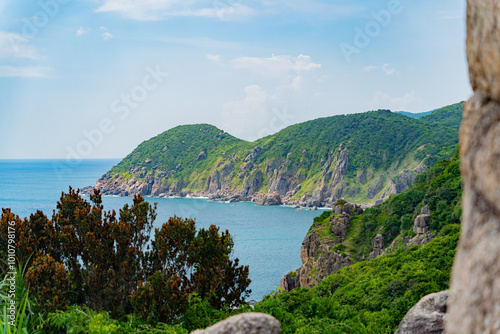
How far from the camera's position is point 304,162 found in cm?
13200

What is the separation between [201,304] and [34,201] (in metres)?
106

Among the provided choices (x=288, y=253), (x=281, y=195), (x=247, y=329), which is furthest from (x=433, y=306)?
(x=281, y=195)

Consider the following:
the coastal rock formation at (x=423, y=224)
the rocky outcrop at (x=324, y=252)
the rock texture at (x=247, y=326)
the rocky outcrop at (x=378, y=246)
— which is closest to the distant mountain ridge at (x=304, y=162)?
the rocky outcrop at (x=324, y=252)

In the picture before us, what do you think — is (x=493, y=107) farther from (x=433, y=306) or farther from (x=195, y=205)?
(x=195, y=205)

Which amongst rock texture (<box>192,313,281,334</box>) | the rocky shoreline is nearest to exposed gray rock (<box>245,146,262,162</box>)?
the rocky shoreline

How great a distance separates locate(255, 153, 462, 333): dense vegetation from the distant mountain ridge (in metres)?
64.4

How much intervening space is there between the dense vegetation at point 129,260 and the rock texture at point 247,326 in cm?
587

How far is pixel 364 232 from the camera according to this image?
124 ft

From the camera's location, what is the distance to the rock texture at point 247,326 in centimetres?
408

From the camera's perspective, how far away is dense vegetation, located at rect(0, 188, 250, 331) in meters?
10.0

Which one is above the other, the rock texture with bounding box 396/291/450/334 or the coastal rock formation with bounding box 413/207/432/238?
the rock texture with bounding box 396/291/450/334

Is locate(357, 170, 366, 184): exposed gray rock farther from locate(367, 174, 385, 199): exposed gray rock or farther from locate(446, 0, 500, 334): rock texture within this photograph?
locate(446, 0, 500, 334): rock texture

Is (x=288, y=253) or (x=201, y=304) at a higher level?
(x=201, y=304)

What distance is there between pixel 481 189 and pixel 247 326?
276 centimetres
